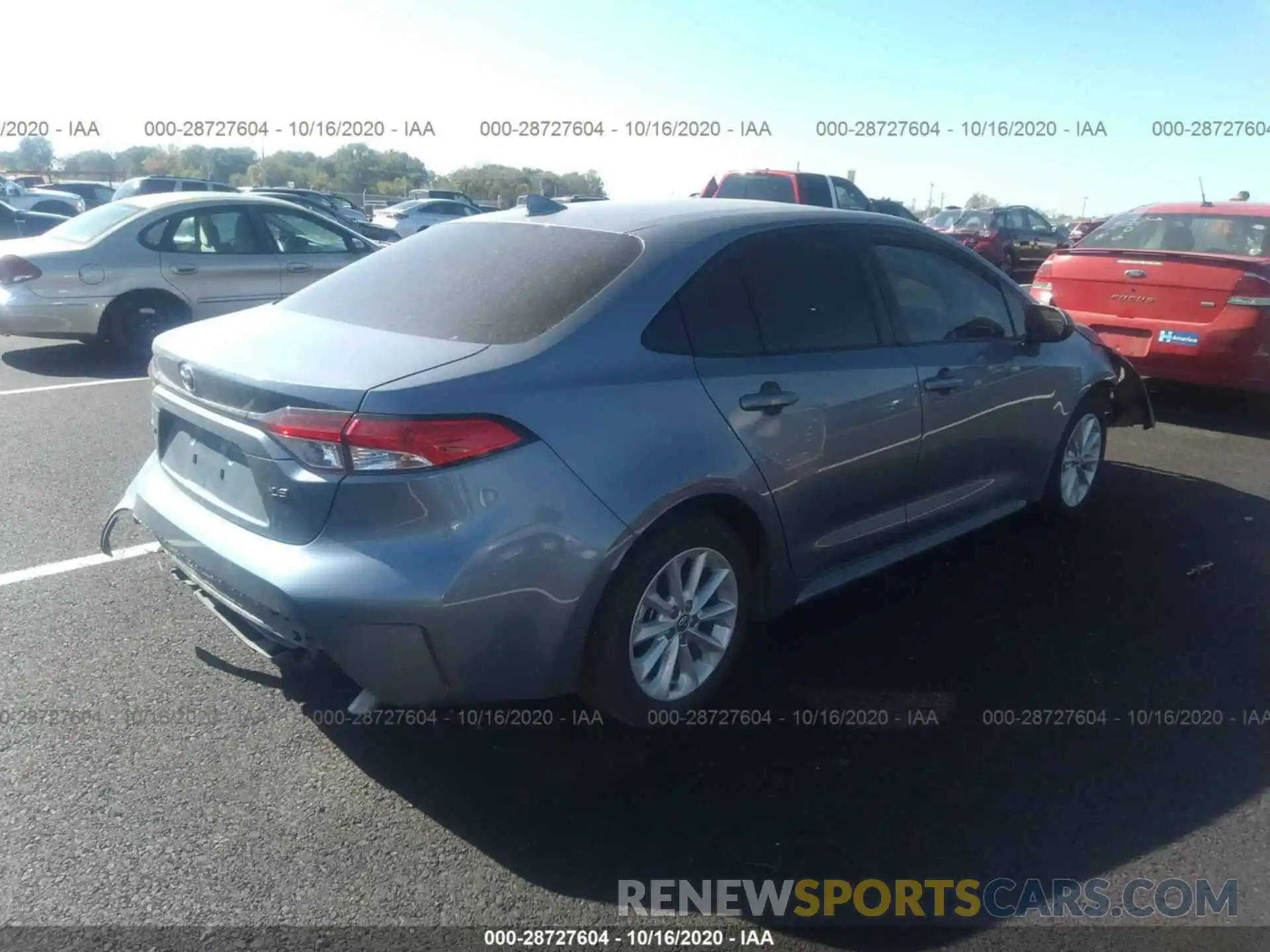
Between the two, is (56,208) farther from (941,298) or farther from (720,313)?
(720,313)

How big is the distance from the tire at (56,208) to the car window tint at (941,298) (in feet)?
76.6

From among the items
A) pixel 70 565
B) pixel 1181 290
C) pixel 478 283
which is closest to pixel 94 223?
pixel 70 565

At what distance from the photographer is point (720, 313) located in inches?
140

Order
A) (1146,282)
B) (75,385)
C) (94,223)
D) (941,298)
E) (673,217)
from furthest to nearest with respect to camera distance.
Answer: (94,223) → (75,385) → (1146,282) → (941,298) → (673,217)

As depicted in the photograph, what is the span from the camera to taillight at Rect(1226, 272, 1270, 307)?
23.6 feet

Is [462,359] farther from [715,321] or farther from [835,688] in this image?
[835,688]

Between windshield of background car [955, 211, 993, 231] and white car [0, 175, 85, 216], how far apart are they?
1874 cm

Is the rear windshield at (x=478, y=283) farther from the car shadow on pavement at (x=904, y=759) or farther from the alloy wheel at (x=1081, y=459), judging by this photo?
the alloy wheel at (x=1081, y=459)

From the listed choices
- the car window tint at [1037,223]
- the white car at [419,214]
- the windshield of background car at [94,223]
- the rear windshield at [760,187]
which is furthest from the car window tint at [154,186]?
the car window tint at [1037,223]

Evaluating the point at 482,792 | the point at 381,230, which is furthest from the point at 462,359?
the point at 381,230

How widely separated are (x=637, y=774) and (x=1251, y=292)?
6.20m

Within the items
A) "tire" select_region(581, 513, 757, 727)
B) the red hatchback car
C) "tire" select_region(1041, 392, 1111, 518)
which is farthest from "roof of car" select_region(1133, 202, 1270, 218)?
"tire" select_region(581, 513, 757, 727)

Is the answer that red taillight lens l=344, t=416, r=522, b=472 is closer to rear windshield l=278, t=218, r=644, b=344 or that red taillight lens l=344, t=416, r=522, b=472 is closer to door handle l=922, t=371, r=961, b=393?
rear windshield l=278, t=218, r=644, b=344

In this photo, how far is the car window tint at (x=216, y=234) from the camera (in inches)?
361
